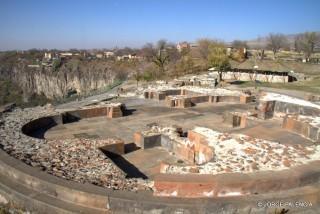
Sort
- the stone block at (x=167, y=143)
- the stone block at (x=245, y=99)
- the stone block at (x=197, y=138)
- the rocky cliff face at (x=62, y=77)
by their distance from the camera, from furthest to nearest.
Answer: the rocky cliff face at (x=62, y=77) < the stone block at (x=245, y=99) < the stone block at (x=167, y=143) < the stone block at (x=197, y=138)

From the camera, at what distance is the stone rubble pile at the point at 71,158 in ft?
17.8

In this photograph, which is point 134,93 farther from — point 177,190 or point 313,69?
point 313,69

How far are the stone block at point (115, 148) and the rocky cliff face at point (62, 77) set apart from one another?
59513mm

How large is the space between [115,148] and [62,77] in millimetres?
70702

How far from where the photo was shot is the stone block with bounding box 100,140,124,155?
24.7ft

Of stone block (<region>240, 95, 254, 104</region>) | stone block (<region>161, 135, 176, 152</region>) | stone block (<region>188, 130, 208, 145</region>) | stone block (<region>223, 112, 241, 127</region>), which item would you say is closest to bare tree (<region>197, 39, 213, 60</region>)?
stone block (<region>240, 95, 254, 104</region>)

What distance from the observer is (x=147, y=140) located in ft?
27.0

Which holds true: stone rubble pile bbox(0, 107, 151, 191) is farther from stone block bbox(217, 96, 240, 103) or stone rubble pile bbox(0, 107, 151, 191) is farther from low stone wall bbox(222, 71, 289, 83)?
low stone wall bbox(222, 71, 289, 83)

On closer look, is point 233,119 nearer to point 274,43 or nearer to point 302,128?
point 302,128

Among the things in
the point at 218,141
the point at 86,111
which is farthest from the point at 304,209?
the point at 86,111

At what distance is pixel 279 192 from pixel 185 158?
2.88m

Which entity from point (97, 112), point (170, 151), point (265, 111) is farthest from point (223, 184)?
point (97, 112)

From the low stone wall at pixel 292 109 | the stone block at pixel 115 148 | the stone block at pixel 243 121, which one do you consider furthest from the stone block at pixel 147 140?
the low stone wall at pixel 292 109

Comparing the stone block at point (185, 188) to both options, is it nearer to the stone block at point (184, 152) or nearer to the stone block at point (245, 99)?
the stone block at point (184, 152)
